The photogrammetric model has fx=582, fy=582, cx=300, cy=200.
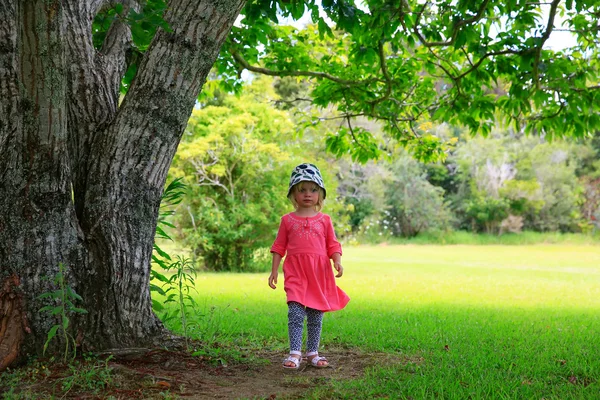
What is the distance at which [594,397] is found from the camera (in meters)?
3.25

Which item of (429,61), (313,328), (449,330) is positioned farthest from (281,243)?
(429,61)

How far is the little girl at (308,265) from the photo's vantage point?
4.14m

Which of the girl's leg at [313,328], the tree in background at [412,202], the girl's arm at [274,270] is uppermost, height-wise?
the tree in background at [412,202]

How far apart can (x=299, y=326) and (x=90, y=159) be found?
181 centimetres

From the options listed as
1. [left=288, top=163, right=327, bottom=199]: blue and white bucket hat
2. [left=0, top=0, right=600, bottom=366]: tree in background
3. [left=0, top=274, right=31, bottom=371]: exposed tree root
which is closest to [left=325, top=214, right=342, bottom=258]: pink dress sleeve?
[left=288, top=163, right=327, bottom=199]: blue and white bucket hat

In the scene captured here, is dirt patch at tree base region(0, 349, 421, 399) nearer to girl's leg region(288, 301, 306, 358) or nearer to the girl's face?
girl's leg region(288, 301, 306, 358)

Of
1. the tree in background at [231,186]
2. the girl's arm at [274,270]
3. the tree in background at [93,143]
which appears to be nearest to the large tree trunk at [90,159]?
the tree in background at [93,143]

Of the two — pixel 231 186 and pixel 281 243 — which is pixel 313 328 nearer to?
pixel 281 243

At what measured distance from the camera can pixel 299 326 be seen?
4.12 meters

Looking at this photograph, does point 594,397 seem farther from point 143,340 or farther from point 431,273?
point 431,273

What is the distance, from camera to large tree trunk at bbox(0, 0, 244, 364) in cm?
332

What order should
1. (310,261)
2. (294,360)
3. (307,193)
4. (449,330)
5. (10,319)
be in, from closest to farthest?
(10,319) < (294,360) < (310,261) < (307,193) < (449,330)

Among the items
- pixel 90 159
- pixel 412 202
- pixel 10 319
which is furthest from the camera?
pixel 412 202

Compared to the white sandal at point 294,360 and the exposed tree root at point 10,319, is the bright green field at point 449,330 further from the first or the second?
the exposed tree root at point 10,319
